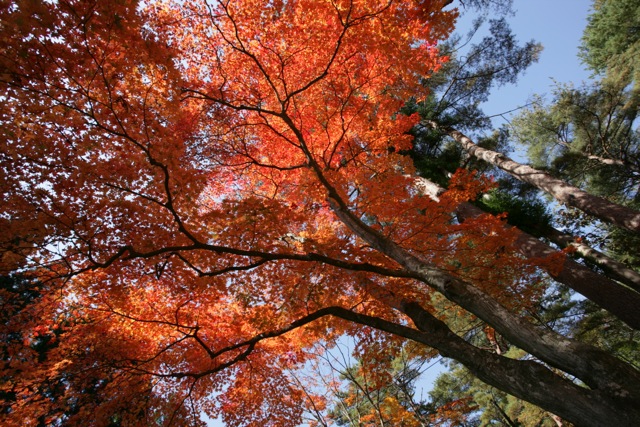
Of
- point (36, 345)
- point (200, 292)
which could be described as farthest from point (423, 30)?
point (36, 345)

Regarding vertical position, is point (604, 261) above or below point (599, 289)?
above

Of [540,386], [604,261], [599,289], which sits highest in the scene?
[604,261]

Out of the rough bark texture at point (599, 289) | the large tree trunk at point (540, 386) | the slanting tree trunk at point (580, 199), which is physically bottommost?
Answer: the large tree trunk at point (540, 386)

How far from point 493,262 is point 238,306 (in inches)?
246

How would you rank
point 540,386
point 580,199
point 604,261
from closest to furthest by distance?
point 540,386 → point 580,199 → point 604,261

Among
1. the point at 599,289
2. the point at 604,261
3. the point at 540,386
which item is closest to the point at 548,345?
the point at 540,386

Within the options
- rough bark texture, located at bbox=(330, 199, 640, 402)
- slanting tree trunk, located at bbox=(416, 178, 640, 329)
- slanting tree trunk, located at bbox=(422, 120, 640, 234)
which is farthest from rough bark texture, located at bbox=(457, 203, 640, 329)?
rough bark texture, located at bbox=(330, 199, 640, 402)

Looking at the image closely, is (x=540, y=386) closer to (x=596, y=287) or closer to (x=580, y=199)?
(x=596, y=287)

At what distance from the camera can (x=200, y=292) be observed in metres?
6.95

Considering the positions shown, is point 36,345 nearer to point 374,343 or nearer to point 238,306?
point 238,306

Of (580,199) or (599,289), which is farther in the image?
(580,199)

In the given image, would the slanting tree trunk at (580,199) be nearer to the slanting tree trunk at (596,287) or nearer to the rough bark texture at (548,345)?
the slanting tree trunk at (596,287)

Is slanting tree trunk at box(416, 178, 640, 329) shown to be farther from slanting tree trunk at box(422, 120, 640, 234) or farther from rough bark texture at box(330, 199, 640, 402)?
rough bark texture at box(330, 199, 640, 402)

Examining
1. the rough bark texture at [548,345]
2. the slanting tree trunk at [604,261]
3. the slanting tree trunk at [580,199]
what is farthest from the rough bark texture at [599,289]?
the rough bark texture at [548,345]
